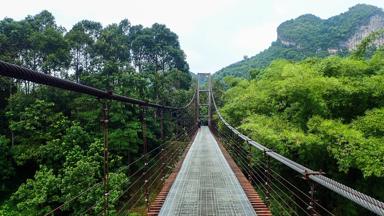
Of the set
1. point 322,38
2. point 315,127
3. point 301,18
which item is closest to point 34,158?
point 315,127

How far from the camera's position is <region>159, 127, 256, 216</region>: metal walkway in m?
3.11

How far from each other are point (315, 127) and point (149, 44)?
23.1 meters

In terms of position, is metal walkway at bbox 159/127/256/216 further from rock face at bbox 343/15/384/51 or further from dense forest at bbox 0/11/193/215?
rock face at bbox 343/15/384/51

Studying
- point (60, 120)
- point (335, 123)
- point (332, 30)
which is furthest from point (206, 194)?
point (332, 30)

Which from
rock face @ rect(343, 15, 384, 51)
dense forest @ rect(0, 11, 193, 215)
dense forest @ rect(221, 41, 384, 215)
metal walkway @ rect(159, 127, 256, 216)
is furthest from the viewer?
rock face @ rect(343, 15, 384, 51)

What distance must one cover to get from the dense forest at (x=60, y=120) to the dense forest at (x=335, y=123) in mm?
4833

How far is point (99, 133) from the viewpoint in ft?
44.7

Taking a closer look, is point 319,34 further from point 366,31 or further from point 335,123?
point 335,123

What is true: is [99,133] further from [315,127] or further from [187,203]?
[187,203]

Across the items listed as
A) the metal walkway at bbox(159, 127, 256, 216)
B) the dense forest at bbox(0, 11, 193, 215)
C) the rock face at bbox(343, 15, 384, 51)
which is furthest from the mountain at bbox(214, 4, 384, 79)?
the metal walkway at bbox(159, 127, 256, 216)

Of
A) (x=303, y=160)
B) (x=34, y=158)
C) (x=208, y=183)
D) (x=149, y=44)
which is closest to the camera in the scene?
(x=208, y=183)

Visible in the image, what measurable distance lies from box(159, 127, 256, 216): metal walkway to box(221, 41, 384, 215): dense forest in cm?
217

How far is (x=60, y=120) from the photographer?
516 inches

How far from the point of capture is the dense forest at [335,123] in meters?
6.01
